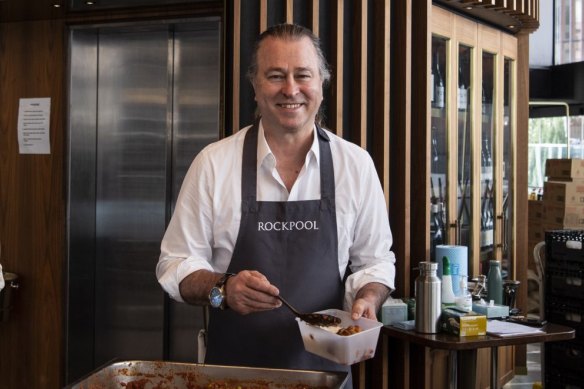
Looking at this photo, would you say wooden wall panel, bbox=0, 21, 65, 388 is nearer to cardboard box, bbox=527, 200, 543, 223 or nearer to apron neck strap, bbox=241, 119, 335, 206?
apron neck strap, bbox=241, 119, 335, 206

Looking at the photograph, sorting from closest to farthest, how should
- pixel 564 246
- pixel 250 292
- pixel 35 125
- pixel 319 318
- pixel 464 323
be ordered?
1. pixel 250 292
2. pixel 319 318
3. pixel 464 323
4. pixel 35 125
5. pixel 564 246

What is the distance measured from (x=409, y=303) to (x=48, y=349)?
222 centimetres

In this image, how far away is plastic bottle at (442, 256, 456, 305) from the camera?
3.64 metres

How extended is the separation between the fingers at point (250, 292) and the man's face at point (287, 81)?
21.3 inches

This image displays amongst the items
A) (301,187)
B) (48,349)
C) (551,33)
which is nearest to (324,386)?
(301,187)

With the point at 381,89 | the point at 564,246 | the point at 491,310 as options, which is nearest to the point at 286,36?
the point at 381,89

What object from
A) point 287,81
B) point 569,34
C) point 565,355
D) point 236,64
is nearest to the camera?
point 287,81

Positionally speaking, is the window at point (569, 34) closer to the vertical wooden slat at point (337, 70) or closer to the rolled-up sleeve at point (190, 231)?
the vertical wooden slat at point (337, 70)

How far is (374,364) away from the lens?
3.85 m

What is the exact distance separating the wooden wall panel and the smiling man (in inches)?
88.3

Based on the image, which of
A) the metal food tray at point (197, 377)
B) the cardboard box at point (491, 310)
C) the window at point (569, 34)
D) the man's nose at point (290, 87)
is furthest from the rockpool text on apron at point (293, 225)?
the window at point (569, 34)

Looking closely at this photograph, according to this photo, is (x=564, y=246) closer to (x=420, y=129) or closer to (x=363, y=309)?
(x=420, y=129)

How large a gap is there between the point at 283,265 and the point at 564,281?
314 cm

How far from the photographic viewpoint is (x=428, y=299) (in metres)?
3.27
